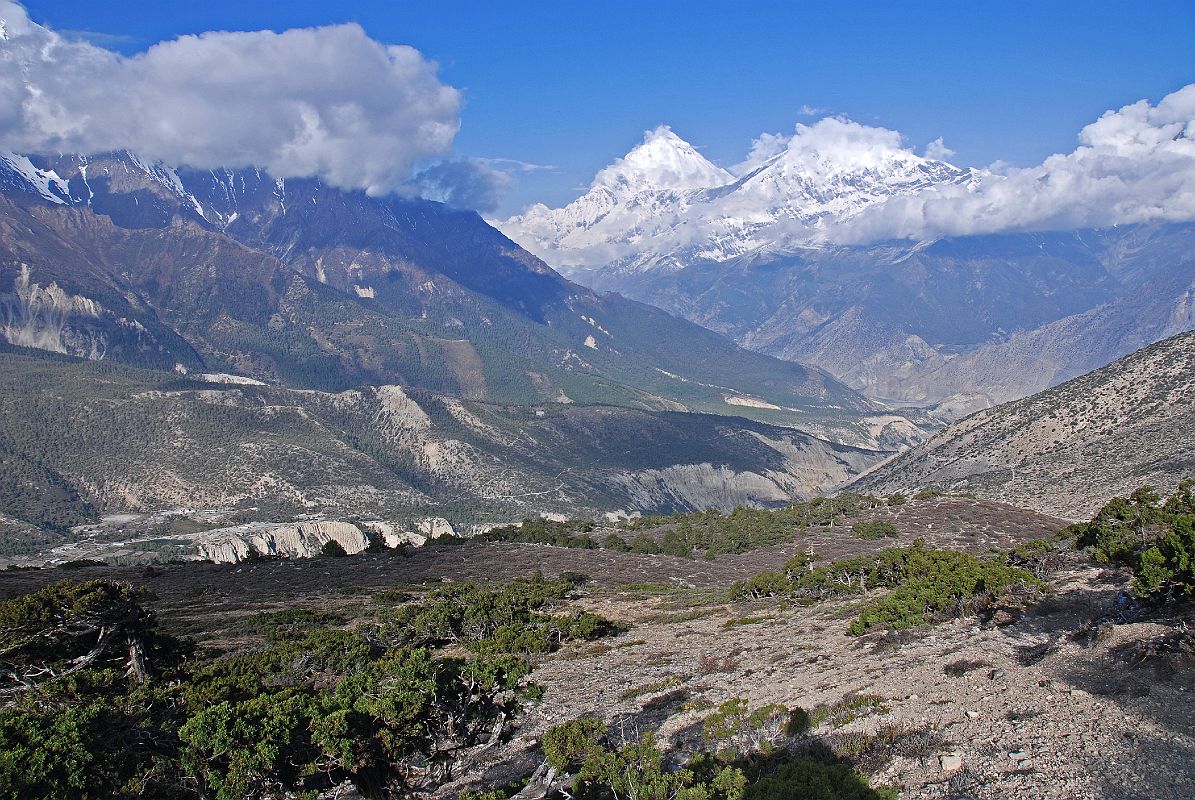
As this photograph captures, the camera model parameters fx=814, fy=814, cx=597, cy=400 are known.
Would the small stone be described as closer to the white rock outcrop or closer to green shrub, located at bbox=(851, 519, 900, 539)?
green shrub, located at bbox=(851, 519, 900, 539)

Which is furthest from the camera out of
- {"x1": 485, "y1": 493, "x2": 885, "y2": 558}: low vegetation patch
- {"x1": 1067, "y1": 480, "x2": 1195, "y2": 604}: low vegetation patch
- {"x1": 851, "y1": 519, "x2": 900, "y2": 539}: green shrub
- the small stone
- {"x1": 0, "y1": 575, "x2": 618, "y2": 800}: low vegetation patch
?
{"x1": 485, "y1": 493, "x2": 885, "y2": 558}: low vegetation patch

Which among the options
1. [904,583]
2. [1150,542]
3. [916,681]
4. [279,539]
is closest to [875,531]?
[904,583]

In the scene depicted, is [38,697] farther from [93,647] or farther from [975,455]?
[975,455]

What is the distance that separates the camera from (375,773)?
2241 cm

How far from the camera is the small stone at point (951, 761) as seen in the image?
1868 cm

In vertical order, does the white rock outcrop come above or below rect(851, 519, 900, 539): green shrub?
above

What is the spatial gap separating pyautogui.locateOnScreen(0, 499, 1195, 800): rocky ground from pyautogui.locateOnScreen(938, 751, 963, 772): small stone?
5cm

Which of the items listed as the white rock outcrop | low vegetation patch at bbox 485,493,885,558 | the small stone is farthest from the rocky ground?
the white rock outcrop

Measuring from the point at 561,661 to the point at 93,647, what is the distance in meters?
20.2

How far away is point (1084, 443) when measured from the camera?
4343 inches

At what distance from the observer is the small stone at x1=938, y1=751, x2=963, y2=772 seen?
18.7 metres

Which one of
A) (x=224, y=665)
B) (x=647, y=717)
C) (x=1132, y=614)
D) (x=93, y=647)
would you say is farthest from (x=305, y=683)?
(x=1132, y=614)

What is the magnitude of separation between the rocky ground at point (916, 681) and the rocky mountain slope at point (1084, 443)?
191 ft

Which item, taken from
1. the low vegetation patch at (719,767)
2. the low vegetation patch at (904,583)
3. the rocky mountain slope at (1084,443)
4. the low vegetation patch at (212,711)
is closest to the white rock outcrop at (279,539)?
the low vegetation patch at (904,583)
